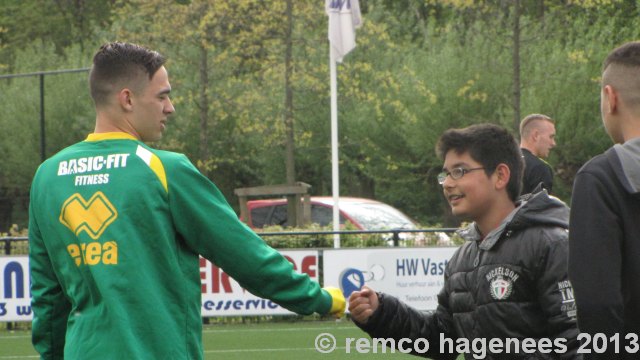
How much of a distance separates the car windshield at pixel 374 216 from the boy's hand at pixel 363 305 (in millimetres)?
17851

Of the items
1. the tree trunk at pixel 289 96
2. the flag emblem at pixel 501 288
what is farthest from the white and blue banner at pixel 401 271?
the tree trunk at pixel 289 96

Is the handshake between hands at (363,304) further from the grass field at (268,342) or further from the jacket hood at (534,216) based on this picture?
the grass field at (268,342)

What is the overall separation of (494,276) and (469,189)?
434 mm

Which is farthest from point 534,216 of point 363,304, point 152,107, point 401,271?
point 401,271

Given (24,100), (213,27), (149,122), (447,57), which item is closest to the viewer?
(149,122)

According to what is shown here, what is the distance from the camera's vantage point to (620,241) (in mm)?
3715

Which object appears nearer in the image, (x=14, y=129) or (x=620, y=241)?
(x=620, y=241)

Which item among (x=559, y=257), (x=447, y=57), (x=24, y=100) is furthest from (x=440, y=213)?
(x=559, y=257)

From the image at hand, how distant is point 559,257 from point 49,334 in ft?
6.13

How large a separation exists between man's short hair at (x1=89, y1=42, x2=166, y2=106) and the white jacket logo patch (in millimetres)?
1435

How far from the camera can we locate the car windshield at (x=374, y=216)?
23303 mm

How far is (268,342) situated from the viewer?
14961 mm

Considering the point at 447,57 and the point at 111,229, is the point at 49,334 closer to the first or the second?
the point at 111,229

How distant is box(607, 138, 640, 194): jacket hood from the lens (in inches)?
146
